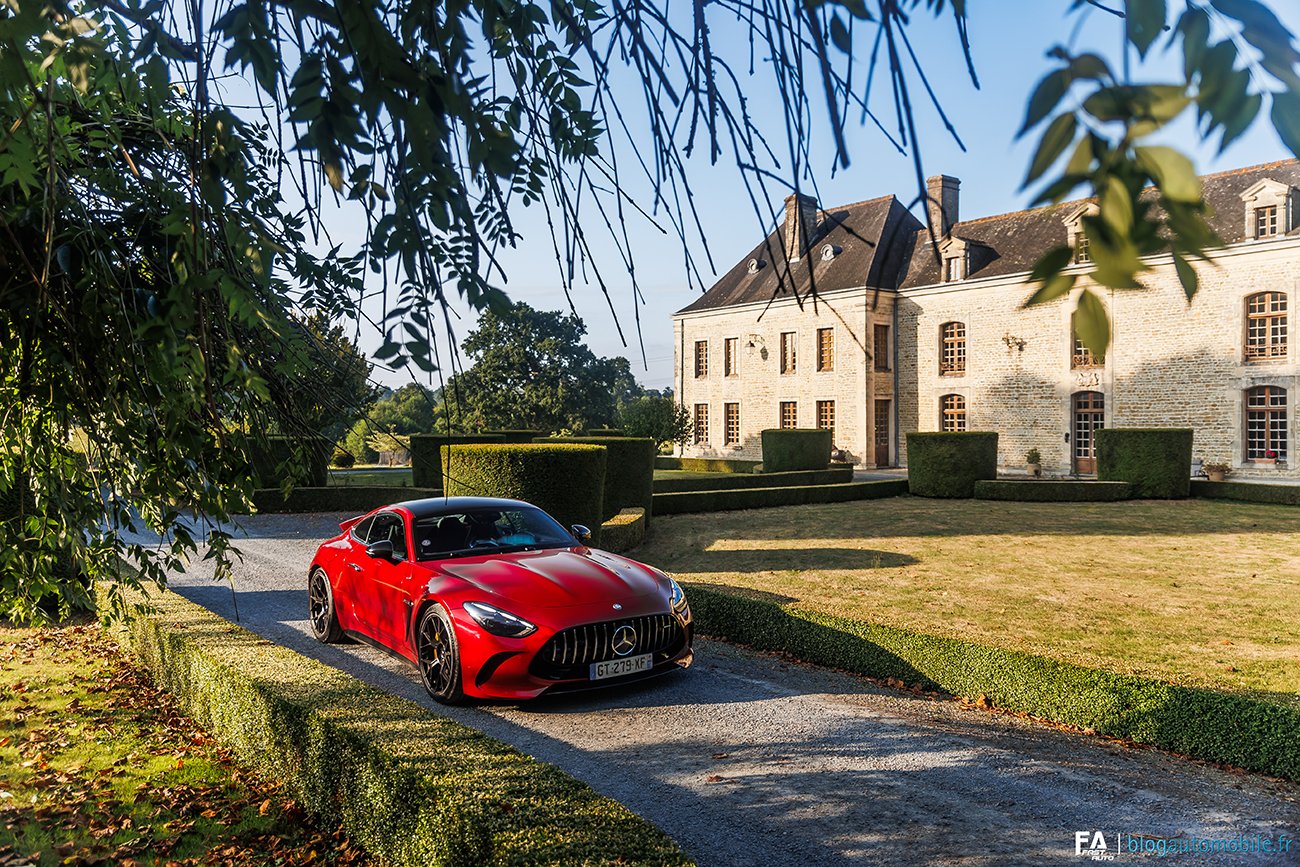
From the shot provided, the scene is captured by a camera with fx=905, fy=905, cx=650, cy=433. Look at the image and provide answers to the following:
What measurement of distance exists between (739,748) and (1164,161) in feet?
15.7

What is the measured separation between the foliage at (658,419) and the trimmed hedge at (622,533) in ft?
68.4

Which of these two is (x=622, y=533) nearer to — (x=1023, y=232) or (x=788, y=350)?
(x=788, y=350)

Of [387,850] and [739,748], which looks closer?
[387,850]

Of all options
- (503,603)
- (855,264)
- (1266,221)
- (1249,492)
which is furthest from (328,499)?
(1266,221)

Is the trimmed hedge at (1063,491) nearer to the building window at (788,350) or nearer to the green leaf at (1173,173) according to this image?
the building window at (788,350)

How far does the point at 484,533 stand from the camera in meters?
7.44

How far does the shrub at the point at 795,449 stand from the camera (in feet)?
103

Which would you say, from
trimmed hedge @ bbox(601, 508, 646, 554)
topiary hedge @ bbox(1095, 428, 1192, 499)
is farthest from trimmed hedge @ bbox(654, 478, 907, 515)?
topiary hedge @ bbox(1095, 428, 1192, 499)

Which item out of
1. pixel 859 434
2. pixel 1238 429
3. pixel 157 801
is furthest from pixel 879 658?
pixel 859 434

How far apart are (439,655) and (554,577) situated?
987 mm

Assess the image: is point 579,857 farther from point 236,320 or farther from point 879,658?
point 879,658

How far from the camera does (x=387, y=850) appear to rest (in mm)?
3990

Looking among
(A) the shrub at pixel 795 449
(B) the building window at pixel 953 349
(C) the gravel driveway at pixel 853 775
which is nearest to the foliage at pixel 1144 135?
(C) the gravel driveway at pixel 853 775

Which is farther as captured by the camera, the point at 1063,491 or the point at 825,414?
the point at 825,414
